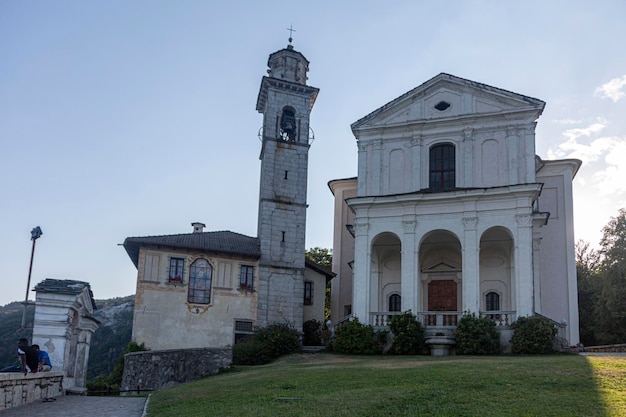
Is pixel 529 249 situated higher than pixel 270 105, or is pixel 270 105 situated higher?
pixel 270 105

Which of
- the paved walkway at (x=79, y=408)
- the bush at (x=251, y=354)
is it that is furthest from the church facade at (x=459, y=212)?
the paved walkway at (x=79, y=408)

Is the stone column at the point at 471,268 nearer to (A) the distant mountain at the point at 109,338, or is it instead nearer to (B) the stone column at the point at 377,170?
(B) the stone column at the point at 377,170

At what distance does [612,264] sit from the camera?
1645 inches

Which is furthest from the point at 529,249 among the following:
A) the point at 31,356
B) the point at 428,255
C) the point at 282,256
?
the point at 31,356

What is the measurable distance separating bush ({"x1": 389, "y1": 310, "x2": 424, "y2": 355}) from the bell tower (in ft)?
25.6

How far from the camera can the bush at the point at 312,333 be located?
35.8m

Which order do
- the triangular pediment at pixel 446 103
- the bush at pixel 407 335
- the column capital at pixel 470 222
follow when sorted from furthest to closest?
the triangular pediment at pixel 446 103 < the column capital at pixel 470 222 < the bush at pixel 407 335

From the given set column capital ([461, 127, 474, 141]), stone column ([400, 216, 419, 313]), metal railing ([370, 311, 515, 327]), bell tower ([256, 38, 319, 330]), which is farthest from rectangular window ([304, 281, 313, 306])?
column capital ([461, 127, 474, 141])

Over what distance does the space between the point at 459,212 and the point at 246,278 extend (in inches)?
459

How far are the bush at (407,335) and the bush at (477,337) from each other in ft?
5.41

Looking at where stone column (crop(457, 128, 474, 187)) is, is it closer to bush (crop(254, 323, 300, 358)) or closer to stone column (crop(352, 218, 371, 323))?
stone column (crop(352, 218, 371, 323))

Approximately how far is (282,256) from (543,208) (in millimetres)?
14297

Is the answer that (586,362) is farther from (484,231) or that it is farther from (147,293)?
(147,293)

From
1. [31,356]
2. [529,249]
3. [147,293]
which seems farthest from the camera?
[147,293]
